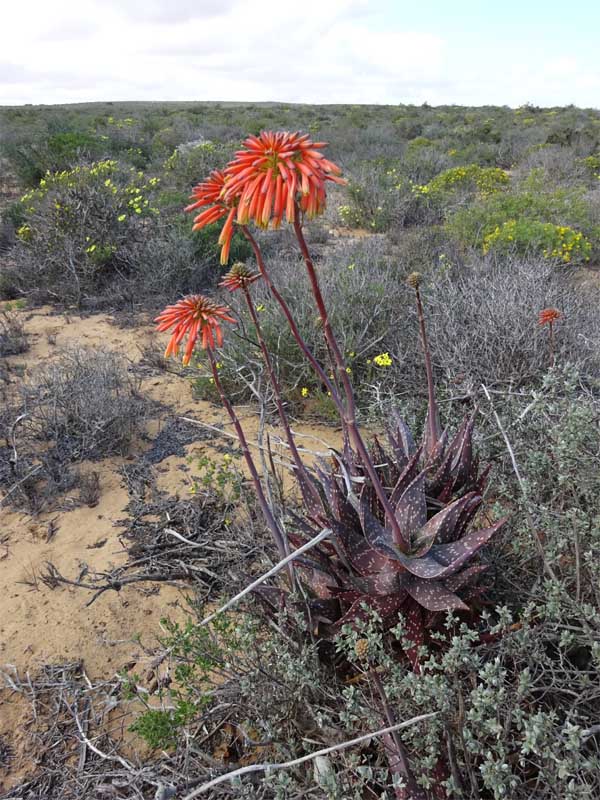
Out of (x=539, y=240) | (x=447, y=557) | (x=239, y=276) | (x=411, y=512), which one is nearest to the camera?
(x=239, y=276)

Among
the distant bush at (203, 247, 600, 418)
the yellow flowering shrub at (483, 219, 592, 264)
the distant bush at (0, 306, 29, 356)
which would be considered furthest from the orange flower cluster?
the yellow flowering shrub at (483, 219, 592, 264)

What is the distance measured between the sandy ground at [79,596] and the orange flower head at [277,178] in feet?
4.44

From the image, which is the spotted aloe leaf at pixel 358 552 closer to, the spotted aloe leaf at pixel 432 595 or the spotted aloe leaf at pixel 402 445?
the spotted aloe leaf at pixel 432 595

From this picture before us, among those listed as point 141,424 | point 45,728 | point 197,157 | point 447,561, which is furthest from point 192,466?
point 197,157

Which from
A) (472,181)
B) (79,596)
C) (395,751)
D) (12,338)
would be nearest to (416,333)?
(79,596)

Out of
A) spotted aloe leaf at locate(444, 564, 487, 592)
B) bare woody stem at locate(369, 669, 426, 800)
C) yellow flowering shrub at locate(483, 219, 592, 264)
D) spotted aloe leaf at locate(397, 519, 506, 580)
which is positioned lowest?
bare woody stem at locate(369, 669, 426, 800)

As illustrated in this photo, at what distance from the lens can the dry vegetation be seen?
172cm

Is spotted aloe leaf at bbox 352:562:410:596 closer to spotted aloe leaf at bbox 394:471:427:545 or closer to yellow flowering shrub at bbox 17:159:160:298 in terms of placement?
spotted aloe leaf at bbox 394:471:427:545

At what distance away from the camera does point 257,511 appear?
3.17 meters

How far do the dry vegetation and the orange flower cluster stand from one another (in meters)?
1.03

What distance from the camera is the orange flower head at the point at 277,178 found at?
4.17 ft

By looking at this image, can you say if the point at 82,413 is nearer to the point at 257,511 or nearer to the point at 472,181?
the point at 257,511

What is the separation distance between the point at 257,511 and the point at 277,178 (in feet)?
7.19

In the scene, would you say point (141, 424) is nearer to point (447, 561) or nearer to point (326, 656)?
point (326, 656)
